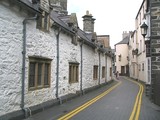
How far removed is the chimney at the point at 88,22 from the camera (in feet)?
115

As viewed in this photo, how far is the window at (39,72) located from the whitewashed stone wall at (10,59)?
1.31 metres

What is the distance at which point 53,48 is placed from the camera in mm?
15695

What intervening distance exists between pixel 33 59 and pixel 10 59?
2149mm

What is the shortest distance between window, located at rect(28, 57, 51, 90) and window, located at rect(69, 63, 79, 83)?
4.48 metres

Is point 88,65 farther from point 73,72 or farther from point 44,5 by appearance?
point 44,5

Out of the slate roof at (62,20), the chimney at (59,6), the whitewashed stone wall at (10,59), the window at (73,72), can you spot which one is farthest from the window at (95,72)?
the whitewashed stone wall at (10,59)

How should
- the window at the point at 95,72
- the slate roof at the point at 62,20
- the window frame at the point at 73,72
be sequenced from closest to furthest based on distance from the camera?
the slate roof at the point at 62,20
the window frame at the point at 73,72
the window at the point at 95,72

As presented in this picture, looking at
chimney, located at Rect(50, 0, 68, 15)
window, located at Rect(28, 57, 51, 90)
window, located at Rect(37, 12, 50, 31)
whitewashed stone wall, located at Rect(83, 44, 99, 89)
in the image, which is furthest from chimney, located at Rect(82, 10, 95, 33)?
window, located at Rect(28, 57, 51, 90)

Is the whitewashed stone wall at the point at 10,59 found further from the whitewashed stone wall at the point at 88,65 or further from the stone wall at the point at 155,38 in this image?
the whitewashed stone wall at the point at 88,65

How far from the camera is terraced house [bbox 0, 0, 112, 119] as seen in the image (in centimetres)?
1073

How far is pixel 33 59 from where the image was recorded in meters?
13.0

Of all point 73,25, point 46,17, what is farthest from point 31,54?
point 73,25

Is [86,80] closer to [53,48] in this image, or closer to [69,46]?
[69,46]

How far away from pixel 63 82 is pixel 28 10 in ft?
21.7
